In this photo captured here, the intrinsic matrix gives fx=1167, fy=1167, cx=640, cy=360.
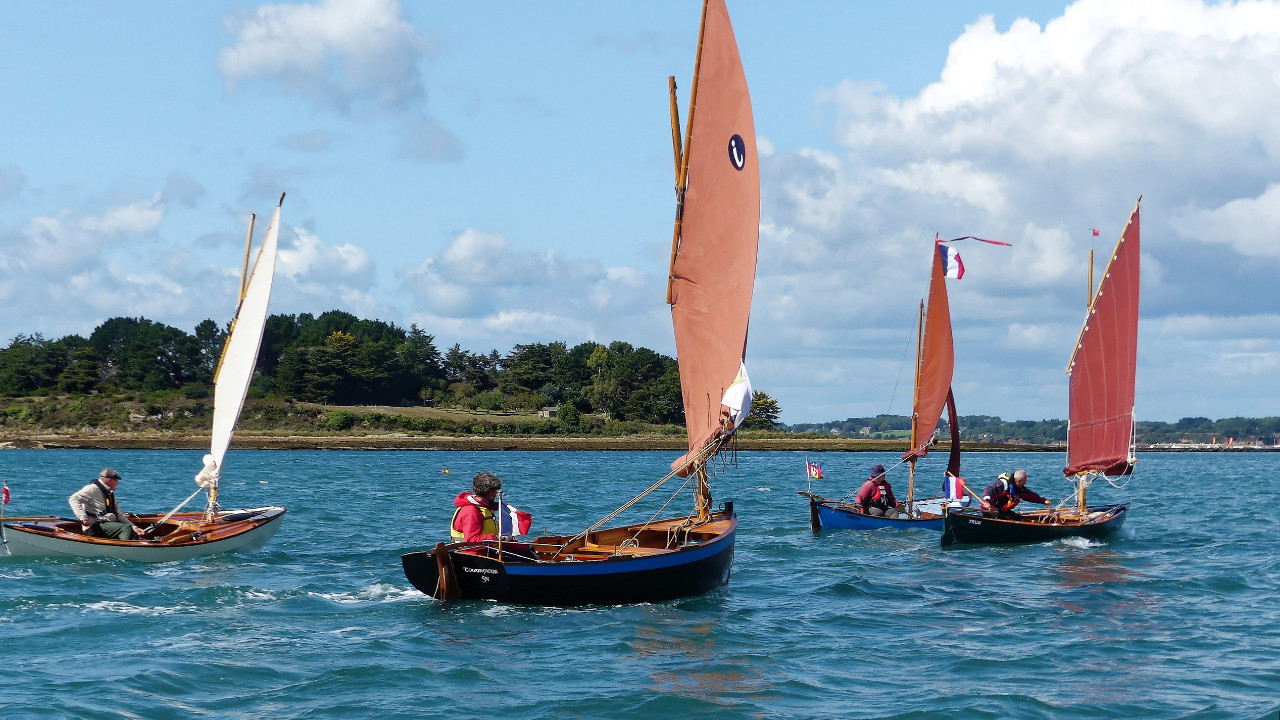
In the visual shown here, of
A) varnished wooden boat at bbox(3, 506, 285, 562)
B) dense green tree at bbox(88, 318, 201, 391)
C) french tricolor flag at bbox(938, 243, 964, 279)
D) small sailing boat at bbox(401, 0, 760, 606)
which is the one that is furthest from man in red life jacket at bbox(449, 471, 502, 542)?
dense green tree at bbox(88, 318, 201, 391)

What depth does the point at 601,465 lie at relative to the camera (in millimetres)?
86000

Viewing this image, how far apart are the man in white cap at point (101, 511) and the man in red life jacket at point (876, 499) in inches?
739

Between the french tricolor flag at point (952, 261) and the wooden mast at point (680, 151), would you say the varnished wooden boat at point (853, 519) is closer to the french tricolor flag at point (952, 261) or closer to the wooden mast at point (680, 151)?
the french tricolor flag at point (952, 261)

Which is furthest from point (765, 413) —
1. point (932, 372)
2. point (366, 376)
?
point (932, 372)

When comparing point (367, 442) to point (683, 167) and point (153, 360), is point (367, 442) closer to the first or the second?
point (153, 360)

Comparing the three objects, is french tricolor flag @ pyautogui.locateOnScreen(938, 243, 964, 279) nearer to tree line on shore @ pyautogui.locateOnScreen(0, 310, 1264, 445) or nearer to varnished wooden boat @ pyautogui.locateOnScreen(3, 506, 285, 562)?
varnished wooden boat @ pyautogui.locateOnScreen(3, 506, 285, 562)

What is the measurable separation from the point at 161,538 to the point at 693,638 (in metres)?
13.0

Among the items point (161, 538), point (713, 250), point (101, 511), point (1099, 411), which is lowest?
point (161, 538)

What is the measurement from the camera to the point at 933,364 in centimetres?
3550

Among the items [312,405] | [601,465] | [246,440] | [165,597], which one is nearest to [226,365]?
[165,597]

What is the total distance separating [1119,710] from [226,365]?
20279mm

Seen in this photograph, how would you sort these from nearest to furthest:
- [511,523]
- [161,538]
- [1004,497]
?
[511,523]
[161,538]
[1004,497]

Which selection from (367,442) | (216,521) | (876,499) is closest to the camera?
(216,521)

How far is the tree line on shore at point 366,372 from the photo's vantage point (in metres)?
138
